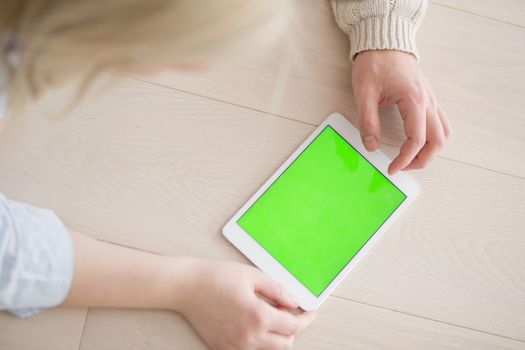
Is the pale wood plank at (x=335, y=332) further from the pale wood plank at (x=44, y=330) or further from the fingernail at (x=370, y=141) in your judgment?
the fingernail at (x=370, y=141)

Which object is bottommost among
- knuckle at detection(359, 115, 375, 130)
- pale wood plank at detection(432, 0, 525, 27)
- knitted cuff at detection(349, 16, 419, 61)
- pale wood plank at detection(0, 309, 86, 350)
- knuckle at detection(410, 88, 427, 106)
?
pale wood plank at detection(0, 309, 86, 350)

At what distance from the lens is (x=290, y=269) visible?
0.61 meters

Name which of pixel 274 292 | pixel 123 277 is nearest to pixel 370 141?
pixel 274 292

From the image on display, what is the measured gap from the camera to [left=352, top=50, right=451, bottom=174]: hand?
2.03 ft

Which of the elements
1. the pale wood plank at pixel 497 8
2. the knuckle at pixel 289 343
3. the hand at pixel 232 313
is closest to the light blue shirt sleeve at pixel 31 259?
the hand at pixel 232 313

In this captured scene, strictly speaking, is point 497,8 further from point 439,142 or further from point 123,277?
point 123,277

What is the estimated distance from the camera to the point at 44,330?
1.85ft

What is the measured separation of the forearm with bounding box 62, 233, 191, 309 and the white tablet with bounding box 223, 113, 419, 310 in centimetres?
9

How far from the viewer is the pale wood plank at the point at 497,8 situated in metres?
0.72

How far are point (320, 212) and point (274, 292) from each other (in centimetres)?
12

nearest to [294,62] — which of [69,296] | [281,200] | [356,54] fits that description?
[356,54]

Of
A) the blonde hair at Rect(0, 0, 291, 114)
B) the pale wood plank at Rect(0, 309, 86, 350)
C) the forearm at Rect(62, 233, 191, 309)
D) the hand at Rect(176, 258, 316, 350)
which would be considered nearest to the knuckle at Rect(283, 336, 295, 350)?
the hand at Rect(176, 258, 316, 350)

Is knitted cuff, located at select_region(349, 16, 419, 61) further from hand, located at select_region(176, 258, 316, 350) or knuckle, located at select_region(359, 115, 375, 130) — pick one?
hand, located at select_region(176, 258, 316, 350)

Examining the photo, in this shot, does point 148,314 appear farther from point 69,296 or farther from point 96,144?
point 96,144
